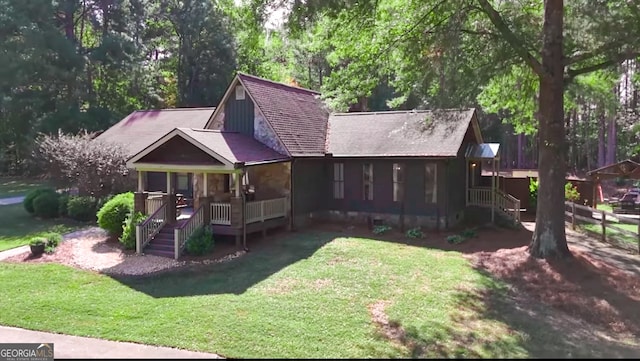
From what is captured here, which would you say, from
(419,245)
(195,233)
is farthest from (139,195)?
(419,245)

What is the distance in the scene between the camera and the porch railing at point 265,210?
55.2ft

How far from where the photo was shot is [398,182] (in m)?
19.4

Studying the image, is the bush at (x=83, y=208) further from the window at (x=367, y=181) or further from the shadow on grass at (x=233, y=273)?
the window at (x=367, y=181)

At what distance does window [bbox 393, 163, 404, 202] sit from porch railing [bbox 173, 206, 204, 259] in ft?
24.6

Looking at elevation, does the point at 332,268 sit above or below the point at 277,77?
below

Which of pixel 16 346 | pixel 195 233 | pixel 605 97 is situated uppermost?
pixel 605 97

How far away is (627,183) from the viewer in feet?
152

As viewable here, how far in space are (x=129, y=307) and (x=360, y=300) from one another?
4.85m

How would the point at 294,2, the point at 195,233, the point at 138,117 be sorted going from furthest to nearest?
1. the point at 138,117
2. the point at 195,233
3. the point at 294,2

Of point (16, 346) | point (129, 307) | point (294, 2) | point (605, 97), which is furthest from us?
point (605, 97)

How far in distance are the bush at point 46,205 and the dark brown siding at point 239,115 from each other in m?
9.08

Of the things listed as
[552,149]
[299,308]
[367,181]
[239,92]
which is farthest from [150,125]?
[552,149]

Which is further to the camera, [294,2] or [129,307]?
[294,2]

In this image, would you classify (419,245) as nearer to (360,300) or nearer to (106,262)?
(360,300)
